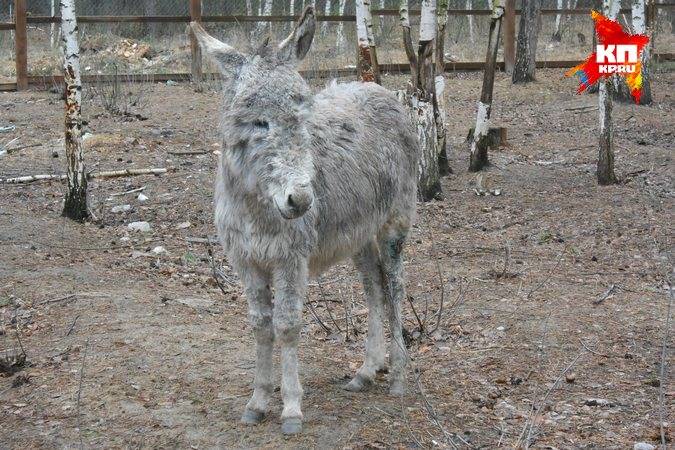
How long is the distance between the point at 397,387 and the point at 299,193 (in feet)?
6.52

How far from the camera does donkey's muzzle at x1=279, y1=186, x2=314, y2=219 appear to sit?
13.8ft

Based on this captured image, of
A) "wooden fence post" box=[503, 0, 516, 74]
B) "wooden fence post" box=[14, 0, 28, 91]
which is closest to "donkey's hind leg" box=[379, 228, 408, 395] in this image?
"wooden fence post" box=[14, 0, 28, 91]

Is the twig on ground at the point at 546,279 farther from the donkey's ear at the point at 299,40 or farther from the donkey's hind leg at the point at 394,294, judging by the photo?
the donkey's ear at the point at 299,40

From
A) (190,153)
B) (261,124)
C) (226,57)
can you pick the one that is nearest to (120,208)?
(190,153)

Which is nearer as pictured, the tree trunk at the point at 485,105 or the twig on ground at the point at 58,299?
the twig on ground at the point at 58,299

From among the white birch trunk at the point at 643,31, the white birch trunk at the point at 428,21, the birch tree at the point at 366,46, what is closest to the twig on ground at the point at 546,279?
the white birch trunk at the point at 428,21

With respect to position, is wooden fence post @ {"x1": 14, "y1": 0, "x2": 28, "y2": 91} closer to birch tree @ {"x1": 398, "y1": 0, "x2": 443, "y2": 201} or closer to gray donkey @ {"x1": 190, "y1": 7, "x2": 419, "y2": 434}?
birch tree @ {"x1": 398, "y1": 0, "x2": 443, "y2": 201}

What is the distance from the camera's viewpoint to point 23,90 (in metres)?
18.2

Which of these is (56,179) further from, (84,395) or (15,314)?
(84,395)

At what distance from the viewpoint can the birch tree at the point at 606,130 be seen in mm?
11070

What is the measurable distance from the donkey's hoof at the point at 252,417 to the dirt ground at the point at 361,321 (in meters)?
0.06

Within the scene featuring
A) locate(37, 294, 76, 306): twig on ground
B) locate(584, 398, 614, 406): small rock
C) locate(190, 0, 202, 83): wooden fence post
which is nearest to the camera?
locate(584, 398, 614, 406): small rock

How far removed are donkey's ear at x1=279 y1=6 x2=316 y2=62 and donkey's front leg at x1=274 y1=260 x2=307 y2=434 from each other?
1078mm

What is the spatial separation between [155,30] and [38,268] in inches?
803
